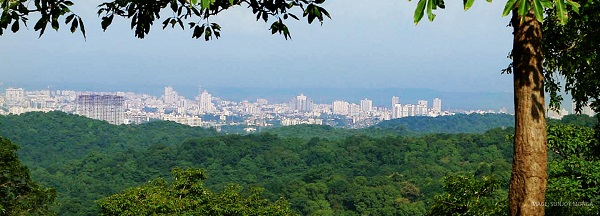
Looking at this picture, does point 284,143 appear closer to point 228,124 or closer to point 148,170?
point 148,170

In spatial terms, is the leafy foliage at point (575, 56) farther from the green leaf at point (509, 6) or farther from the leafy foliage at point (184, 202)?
the leafy foliage at point (184, 202)

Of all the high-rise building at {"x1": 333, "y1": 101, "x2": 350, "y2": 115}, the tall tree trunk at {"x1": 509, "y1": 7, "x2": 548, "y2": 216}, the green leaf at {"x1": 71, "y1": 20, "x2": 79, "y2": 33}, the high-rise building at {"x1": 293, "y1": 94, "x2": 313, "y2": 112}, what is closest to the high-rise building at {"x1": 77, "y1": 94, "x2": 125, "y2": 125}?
the high-rise building at {"x1": 333, "y1": 101, "x2": 350, "y2": 115}

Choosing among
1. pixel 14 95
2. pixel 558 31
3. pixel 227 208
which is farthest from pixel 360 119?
pixel 558 31

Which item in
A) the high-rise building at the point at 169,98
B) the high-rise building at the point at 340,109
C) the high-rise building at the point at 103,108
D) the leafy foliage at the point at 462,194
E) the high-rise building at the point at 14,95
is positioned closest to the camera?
the leafy foliage at the point at 462,194

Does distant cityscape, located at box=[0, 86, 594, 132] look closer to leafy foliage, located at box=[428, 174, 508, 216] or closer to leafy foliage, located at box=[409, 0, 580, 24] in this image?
leafy foliage, located at box=[428, 174, 508, 216]

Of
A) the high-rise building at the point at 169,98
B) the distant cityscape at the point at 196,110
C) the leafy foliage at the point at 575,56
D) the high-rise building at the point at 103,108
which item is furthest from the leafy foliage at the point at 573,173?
the high-rise building at the point at 169,98

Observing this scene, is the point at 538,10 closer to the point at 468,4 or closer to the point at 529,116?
the point at 468,4

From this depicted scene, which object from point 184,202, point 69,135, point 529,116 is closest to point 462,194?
point 529,116
